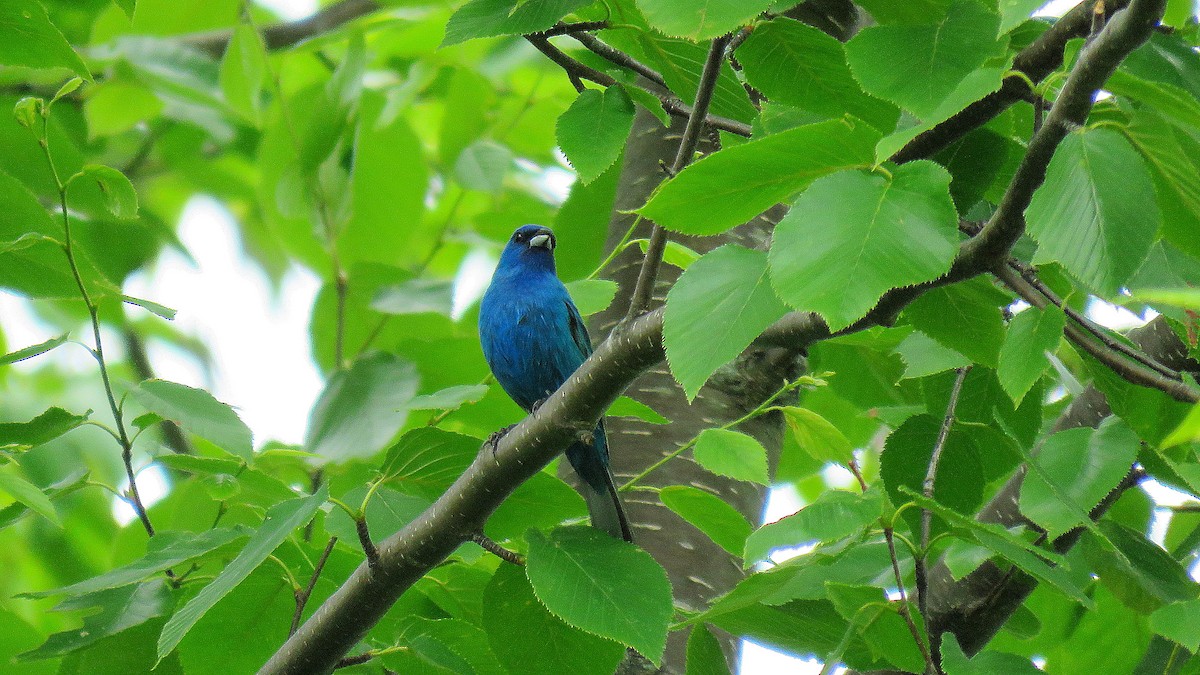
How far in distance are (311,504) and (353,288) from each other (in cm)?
226

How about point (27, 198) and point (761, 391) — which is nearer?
point (27, 198)

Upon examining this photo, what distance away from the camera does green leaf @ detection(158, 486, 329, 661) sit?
2.25 meters

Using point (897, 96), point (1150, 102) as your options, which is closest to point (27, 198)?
point (897, 96)

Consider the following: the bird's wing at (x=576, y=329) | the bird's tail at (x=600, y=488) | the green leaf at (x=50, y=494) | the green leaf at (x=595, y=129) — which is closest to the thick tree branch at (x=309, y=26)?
the bird's wing at (x=576, y=329)

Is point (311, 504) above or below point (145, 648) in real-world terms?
above

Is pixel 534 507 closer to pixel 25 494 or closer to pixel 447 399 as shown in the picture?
pixel 447 399

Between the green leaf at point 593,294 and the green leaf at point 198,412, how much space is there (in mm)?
1020

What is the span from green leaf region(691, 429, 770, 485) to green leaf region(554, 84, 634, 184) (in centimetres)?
71

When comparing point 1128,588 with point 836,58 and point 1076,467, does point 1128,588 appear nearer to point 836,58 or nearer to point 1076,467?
point 1076,467

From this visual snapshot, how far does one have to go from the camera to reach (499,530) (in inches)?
120

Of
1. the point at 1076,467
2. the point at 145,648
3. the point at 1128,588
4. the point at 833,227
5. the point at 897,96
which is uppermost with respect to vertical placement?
the point at 897,96

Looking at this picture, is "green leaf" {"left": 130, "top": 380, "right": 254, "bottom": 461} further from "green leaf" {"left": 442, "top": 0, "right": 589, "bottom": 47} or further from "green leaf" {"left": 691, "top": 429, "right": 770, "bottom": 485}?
"green leaf" {"left": 442, "top": 0, "right": 589, "bottom": 47}

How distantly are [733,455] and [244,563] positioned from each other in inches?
43.4

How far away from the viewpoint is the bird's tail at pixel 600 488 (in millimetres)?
3236
